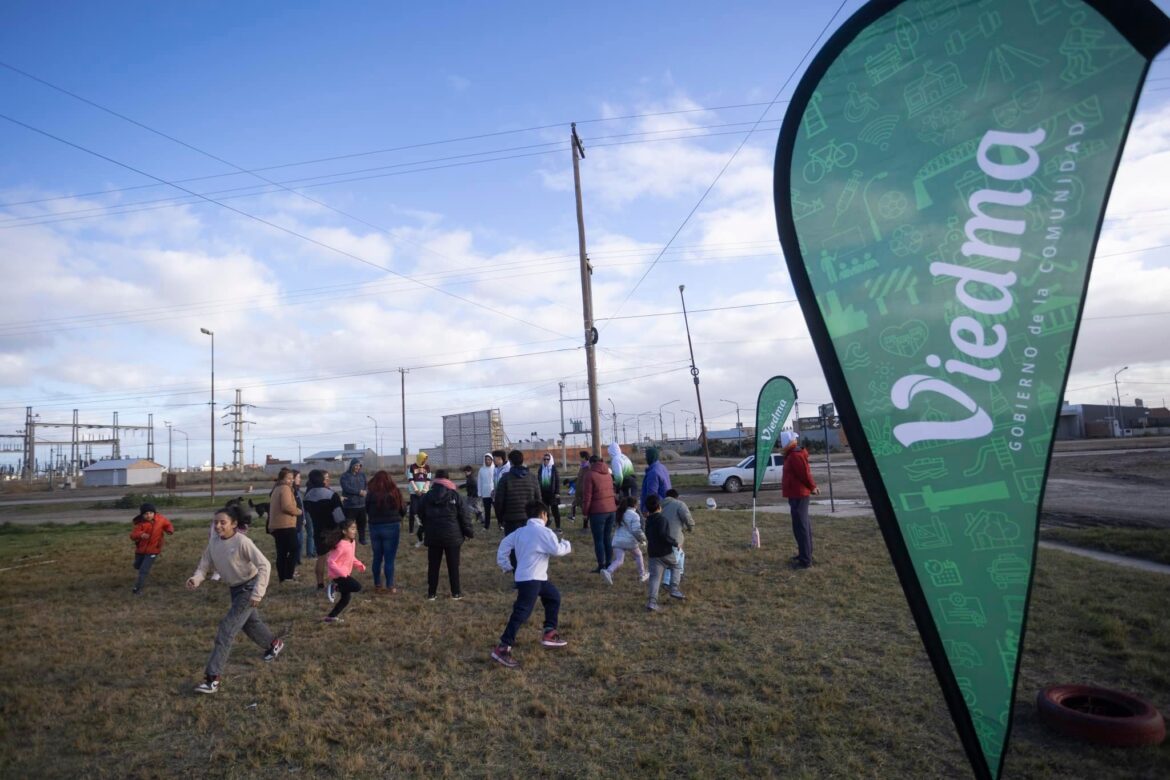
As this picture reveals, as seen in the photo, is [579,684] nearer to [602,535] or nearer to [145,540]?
[602,535]

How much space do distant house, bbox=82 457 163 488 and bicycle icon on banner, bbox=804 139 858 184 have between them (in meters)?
92.0

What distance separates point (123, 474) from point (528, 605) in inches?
3634

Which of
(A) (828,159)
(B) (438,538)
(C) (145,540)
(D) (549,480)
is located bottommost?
(C) (145,540)

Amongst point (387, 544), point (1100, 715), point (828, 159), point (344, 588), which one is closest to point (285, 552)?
point (387, 544)

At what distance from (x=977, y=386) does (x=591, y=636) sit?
495cm

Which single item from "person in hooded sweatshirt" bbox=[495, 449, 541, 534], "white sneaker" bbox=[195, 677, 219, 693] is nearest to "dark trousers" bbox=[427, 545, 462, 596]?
"person in hooded sweatshirt" bbox=[495, 449, 541, 534]

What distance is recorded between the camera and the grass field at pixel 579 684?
406 cm

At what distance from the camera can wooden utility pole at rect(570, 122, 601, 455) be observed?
15414 millimetres

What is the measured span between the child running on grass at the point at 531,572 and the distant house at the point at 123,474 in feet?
289

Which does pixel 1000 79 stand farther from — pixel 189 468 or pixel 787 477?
pixel 189 468

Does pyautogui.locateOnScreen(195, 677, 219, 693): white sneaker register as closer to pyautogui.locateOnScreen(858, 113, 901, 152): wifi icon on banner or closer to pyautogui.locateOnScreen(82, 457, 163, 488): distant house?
pyautogui.locateOnScreen(858, 113, 901, 152): wifi icon on banner

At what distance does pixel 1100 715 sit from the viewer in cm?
399

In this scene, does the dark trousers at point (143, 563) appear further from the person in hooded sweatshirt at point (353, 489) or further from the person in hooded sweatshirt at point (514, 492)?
the person in hooded sweatshirt at point (514, 492)

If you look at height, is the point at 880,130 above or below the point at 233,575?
above
